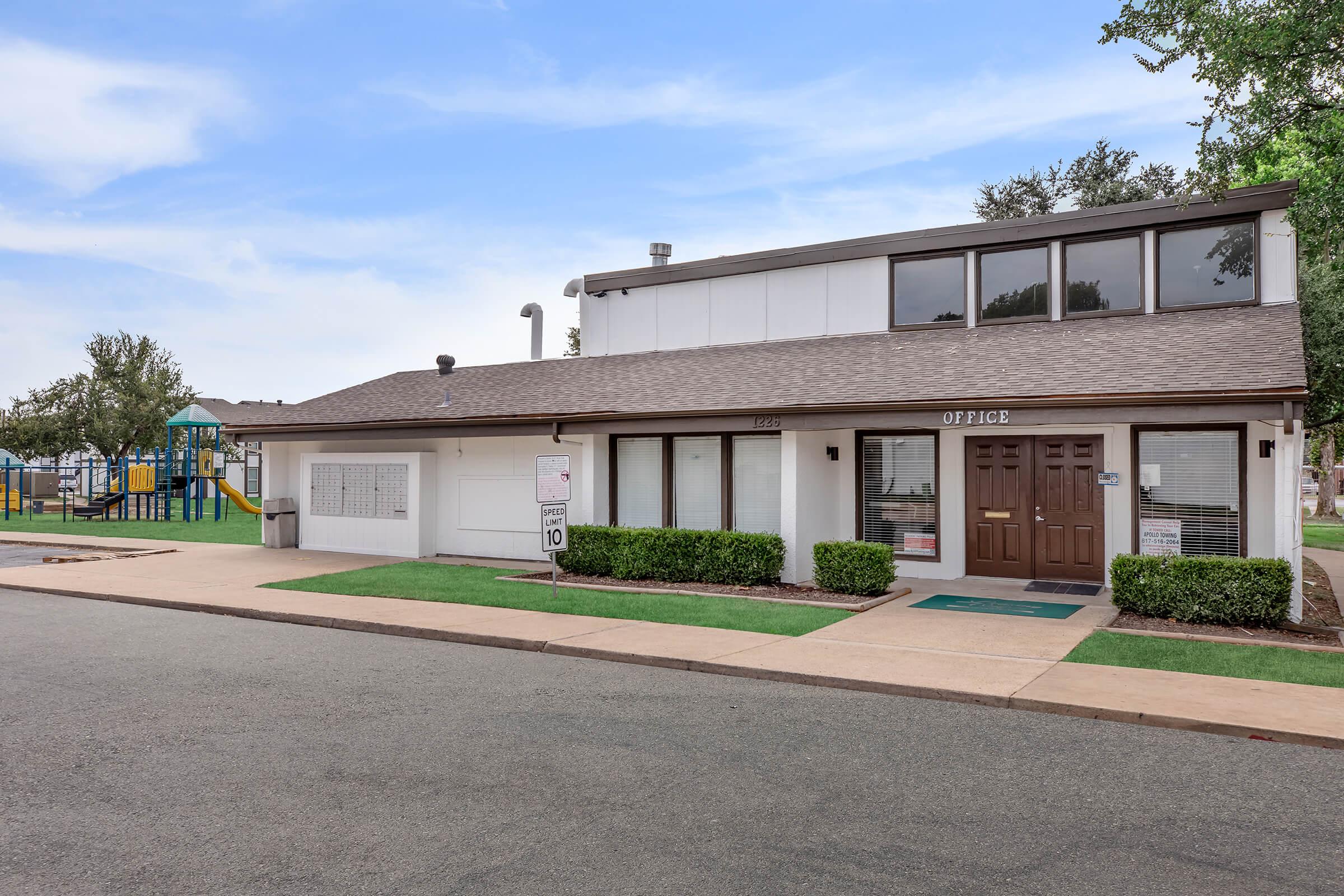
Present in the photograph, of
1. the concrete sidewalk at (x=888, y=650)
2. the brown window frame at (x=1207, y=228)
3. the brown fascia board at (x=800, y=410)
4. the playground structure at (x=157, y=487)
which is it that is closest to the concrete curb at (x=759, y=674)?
the concrete sidewalk at (x=888, y=650)

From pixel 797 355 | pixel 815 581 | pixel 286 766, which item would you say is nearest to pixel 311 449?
pixel 797 355

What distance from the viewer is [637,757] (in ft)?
20.3

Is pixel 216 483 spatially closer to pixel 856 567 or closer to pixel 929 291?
pixel 929 291

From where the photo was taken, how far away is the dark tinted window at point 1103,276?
15.5 metres

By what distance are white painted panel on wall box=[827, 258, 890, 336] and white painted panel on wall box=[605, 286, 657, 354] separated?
4025mm

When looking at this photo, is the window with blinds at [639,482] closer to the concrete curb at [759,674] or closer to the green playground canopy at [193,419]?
the concrete curb at [759,674]

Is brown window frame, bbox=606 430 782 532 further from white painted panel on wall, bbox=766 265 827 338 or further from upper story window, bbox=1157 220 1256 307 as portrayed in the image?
upper story window, bbox=1157 220 1256 307

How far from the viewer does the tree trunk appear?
3544cm

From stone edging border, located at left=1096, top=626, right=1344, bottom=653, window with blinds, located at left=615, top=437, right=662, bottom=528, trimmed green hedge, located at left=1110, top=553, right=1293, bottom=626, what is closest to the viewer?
stone edging border, located at left=1096, top=626, right=1344, bottom=653

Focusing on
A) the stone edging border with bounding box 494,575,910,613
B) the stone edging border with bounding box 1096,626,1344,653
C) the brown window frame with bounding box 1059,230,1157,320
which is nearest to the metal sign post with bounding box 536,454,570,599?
the stone edging border with bounding box 494,575,910,613

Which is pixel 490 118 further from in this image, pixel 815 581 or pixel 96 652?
pixel 96 652

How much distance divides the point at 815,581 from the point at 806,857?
9.59 metres

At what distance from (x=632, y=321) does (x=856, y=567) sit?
9.06 m

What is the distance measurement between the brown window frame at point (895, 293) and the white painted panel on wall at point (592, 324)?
6.44 metres
